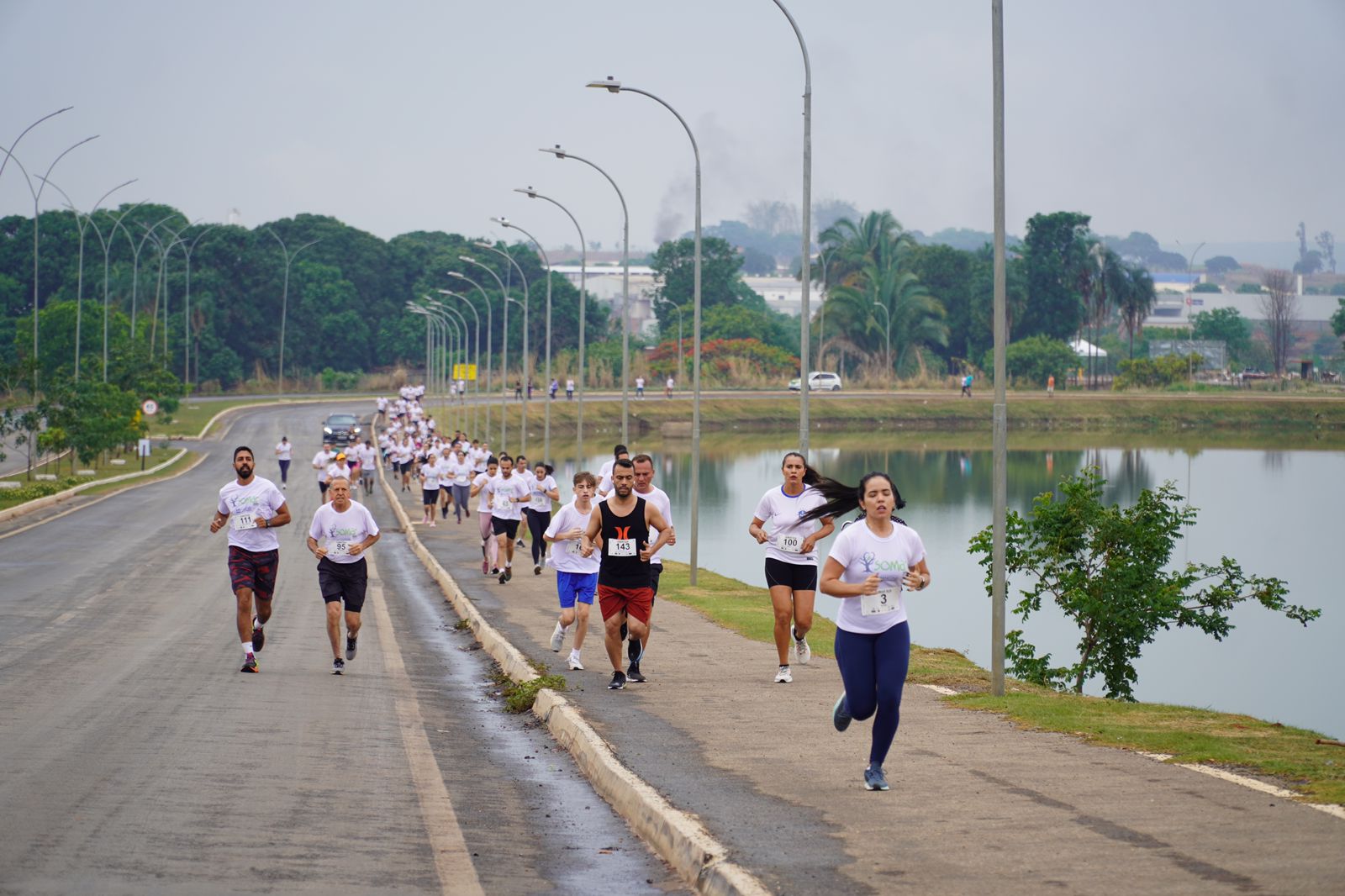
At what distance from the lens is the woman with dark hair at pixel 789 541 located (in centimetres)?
1352

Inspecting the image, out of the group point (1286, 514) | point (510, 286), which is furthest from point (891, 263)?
point (1286, 514)

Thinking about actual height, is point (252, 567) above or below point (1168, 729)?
above

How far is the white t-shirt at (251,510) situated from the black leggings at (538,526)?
10.5m

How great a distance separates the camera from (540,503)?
2523cm

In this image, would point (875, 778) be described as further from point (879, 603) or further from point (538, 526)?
point (538, 526)

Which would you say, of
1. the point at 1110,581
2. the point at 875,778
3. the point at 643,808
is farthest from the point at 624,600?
the point at 1110,581

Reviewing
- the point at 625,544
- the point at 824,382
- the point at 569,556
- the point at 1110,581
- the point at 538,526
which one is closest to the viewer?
the point at 625,544

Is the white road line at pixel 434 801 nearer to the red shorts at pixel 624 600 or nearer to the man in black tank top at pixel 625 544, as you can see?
the red shorts at pixel 624 600

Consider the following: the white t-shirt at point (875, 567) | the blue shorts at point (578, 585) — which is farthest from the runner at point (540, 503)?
the white t-shirt at point (875, 567)

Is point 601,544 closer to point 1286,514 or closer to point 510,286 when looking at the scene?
point 1286,514

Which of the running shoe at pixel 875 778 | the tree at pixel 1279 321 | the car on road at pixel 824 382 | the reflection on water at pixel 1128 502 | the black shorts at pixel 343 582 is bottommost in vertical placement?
the reflection on water at pixel 1128 502

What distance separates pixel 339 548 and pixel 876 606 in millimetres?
7036

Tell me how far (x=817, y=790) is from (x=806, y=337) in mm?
10806

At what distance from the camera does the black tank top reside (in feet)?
42.5
